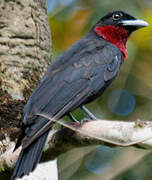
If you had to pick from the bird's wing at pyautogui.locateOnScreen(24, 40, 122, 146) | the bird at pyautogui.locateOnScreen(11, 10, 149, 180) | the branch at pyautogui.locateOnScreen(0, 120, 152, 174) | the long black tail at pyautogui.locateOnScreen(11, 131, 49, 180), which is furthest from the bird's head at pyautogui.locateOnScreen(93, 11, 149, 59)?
the long black tail at pyautogui.locateOnScreen(11, 131, 49, 180)

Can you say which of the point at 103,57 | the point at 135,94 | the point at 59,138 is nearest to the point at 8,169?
the point at 59,138

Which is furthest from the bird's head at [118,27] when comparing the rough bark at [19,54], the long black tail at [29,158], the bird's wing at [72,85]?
the long black tail at [29,158]

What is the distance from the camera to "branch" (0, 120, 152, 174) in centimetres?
271

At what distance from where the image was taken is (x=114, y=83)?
555cm

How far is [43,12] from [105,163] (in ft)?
6.05

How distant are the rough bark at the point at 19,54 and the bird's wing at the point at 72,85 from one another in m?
0.42

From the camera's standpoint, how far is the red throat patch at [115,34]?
4484 millimetres

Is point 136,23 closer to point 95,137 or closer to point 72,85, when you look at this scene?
point 72,85

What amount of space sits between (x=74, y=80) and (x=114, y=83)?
1.78 metres

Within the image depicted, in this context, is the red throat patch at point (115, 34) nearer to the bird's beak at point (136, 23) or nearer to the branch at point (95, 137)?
the bird's beak at point (136, 23)

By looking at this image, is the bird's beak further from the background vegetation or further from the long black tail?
the long black tail

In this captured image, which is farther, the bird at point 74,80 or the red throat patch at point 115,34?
the red throat patch at point 115,34

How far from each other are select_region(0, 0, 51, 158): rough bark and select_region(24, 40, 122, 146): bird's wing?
42cm

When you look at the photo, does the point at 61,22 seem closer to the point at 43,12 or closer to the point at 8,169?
the point at 43,12
